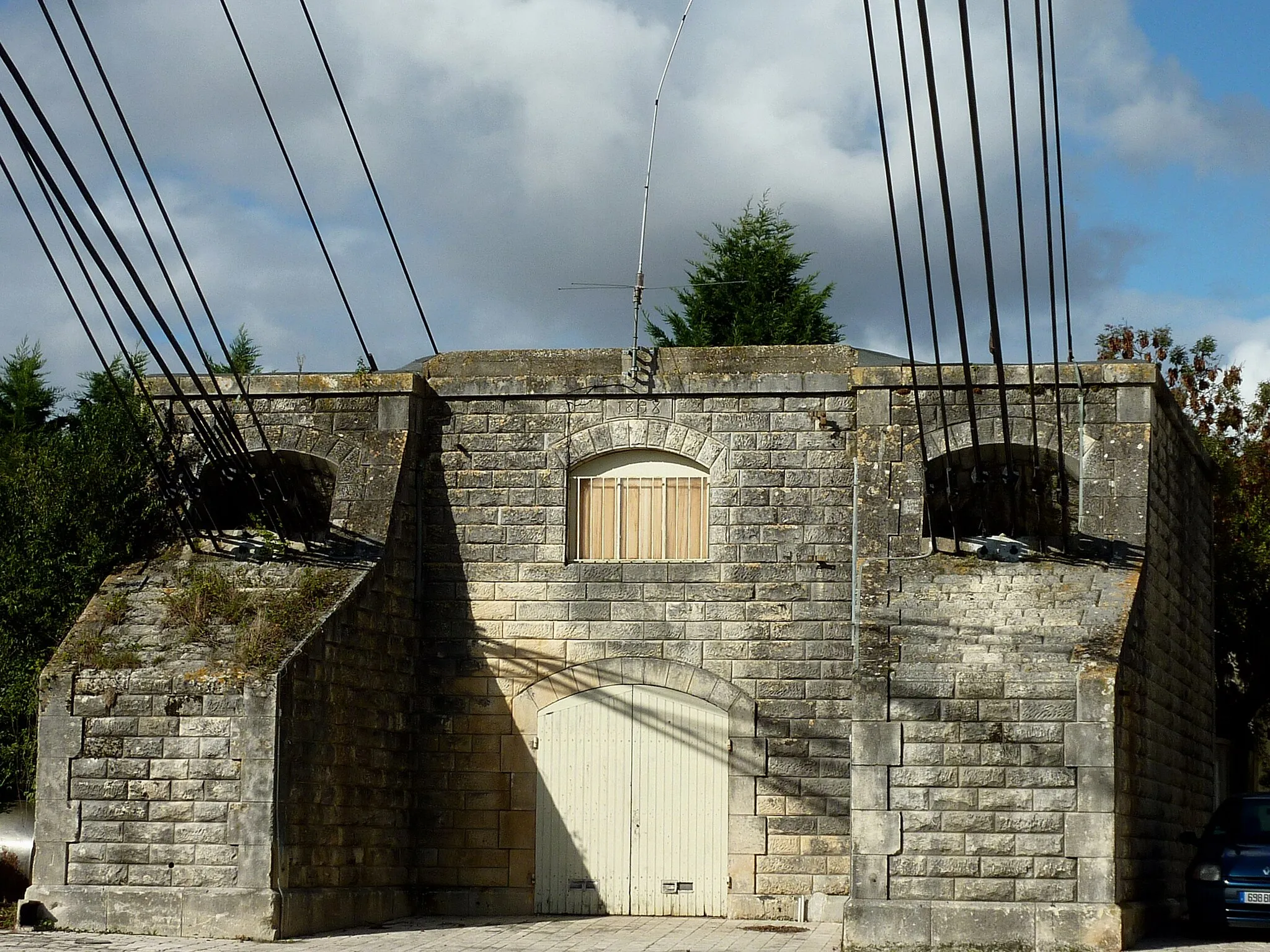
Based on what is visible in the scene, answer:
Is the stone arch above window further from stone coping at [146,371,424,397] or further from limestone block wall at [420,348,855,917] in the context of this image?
stone coping at [146,371,424,397]

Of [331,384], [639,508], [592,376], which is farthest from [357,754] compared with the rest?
[592,376]

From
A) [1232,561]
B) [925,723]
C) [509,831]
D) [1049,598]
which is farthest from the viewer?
[1232,561]

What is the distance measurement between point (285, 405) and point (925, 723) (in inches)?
282

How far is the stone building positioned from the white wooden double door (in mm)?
30

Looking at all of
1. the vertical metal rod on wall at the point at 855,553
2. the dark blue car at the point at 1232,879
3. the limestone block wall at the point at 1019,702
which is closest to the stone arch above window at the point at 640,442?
the vertical metal rod on wall at the point at 855,553

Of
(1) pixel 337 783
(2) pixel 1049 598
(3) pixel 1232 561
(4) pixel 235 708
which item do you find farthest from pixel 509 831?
(3) pixel 1232 561

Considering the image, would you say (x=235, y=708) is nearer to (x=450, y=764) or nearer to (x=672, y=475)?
(x=450, y=764)

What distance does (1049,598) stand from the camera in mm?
13805

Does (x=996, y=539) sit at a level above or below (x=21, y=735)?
above

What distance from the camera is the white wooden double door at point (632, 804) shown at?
49.5 feet

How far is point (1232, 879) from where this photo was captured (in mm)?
13312

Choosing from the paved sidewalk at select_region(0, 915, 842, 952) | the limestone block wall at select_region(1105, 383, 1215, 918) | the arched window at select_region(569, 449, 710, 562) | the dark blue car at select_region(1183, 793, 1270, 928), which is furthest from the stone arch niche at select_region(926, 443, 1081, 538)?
the paved sidewalk at select_region(0, 915, 842, 952)

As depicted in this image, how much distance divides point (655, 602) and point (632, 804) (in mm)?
1946

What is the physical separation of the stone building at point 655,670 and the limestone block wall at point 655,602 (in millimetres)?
33
